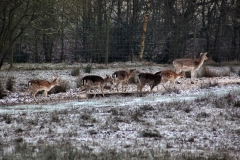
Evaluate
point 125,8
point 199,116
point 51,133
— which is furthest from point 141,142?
point 125,8

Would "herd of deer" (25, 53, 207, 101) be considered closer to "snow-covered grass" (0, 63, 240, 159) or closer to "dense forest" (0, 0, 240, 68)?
"snow-covered grass" (0, 63, 240, 159)

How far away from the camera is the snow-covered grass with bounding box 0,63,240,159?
9.95 metres

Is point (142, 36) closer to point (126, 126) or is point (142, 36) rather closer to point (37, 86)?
point (37, 86)

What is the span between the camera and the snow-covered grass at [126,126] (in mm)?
9945

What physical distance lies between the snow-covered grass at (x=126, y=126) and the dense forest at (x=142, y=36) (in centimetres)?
953

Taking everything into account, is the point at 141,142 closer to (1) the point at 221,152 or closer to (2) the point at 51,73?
(1) the point at 221,152

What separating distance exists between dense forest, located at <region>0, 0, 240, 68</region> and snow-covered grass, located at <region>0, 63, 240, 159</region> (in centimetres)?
953

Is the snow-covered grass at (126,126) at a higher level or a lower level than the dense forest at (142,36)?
Answer: lower

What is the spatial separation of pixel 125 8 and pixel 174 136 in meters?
22.4

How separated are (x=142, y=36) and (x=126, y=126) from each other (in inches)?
660

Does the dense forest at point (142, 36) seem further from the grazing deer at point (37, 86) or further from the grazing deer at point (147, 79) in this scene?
the grazing deer at point (147, 79)

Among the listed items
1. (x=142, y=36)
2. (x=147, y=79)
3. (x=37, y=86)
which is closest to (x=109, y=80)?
(x=147, y=79)

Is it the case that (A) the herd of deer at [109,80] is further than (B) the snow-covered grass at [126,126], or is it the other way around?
(A) the herd of deer at [109,80]

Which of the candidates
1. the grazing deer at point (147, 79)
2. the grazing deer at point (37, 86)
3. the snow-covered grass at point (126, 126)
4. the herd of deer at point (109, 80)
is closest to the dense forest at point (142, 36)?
the herd of deer at point (109, 80)
